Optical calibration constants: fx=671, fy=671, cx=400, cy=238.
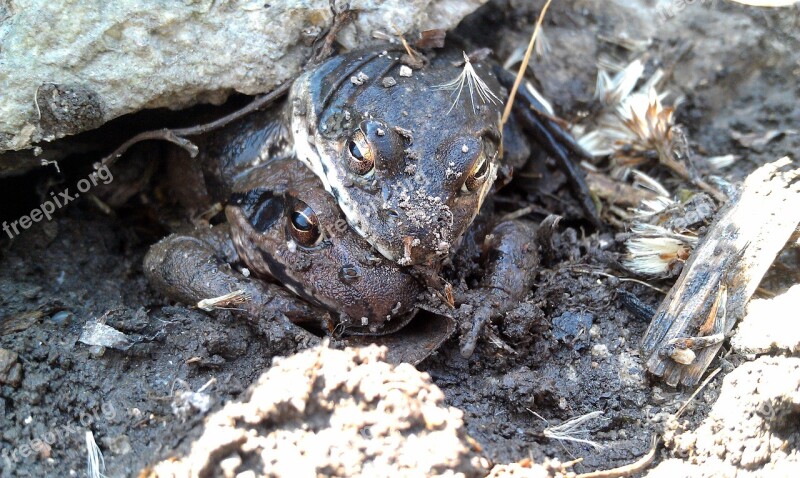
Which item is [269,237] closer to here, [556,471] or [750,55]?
[556,471]

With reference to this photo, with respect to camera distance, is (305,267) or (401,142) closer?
(401,142)

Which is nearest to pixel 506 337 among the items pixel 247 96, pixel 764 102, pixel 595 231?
pixel 595 231

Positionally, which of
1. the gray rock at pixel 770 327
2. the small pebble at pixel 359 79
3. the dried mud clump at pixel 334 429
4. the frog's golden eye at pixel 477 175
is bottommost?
the gray rock at pixel 770 327

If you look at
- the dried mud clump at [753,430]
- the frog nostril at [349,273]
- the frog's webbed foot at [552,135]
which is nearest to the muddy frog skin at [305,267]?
the frog nostril at [349,273]

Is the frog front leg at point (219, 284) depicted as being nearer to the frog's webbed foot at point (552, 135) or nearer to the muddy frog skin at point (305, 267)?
the muddy frog skin at point (305, 267)

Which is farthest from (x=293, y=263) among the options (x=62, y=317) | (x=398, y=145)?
(x=62, y=317)

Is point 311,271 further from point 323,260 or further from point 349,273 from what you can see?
point 349,273

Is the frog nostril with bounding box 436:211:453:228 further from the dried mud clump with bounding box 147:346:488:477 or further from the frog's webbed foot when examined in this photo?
the frog's webbed foot
